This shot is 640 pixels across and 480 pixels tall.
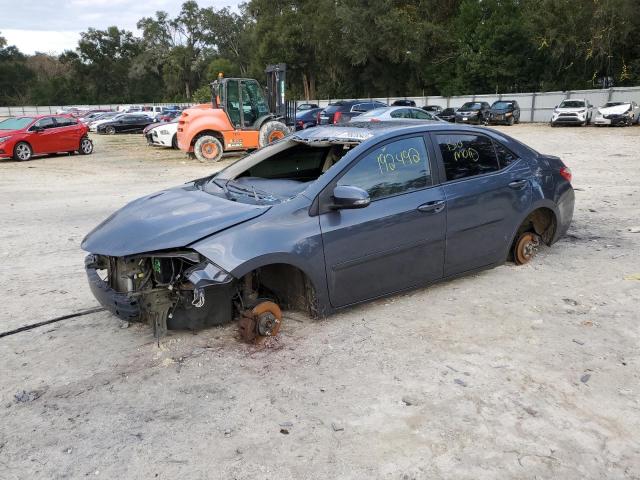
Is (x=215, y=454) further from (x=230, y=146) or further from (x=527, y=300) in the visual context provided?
(x=230, y=146)

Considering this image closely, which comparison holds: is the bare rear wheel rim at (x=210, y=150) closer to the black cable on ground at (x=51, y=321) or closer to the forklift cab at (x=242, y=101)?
the forklift cab at (x=242, y=101)

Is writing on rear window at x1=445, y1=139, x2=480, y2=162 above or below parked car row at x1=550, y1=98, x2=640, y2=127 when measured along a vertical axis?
above

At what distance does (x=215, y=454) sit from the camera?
9.42ft

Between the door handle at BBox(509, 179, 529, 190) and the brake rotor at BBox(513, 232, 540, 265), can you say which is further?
the brake rotor at BBox(513, 232, 540, 265)

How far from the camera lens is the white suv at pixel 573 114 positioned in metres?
30.0

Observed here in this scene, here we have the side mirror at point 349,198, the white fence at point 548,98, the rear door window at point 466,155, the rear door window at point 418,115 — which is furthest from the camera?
the white fence at point 548,98

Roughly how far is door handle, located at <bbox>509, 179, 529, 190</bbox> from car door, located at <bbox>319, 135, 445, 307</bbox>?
948mm

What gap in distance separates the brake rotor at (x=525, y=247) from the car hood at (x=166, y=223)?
116 inches

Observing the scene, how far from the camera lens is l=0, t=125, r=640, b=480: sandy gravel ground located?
9.23 ft

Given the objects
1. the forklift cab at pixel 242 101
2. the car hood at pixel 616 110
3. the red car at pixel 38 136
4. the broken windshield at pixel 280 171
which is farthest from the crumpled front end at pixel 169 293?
the car hood at pixel 616 110

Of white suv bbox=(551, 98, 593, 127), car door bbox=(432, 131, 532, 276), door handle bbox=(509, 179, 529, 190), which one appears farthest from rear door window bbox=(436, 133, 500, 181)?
white suv bbox=(551, 98, 593, 127)

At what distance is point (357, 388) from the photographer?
3.47 m

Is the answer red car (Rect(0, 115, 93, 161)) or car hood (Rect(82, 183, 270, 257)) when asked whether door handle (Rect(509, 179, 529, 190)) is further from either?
red car (Rect(0, 115, 93, 161))

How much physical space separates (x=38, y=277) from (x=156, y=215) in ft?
8.22
